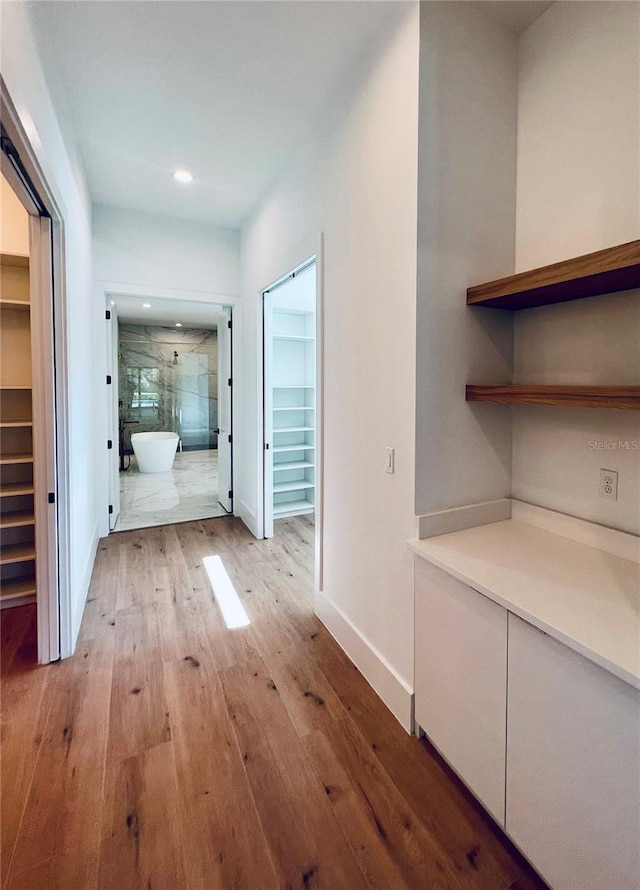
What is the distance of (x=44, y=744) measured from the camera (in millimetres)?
1600

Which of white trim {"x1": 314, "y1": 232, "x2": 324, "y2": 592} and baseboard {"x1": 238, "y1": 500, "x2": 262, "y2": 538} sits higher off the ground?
white trim {"x1": 314, "y1": 232, "x2": 324, "y2": 592}

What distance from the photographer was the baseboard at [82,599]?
7.31ft

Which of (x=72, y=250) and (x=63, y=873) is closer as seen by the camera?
(x=63, y=873)

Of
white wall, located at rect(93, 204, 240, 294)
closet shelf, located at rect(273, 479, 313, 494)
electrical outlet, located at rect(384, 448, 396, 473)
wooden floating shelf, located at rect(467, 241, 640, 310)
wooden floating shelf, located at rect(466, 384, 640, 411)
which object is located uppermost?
white wall, located at rect(93, 204, 240, 294)

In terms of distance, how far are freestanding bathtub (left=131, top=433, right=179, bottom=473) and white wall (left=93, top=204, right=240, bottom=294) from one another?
3.59 metres

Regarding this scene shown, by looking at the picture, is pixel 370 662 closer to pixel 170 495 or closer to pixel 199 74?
pixel 199 74

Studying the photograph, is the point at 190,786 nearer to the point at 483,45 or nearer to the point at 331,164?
the point at 331,164

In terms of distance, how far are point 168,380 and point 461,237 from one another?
295 inches

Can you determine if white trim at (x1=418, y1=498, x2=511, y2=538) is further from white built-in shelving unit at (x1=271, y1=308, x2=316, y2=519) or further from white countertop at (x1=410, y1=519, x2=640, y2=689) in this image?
white built-in shelving unit at (x1=271, y1=308, x2=316, y2=519)

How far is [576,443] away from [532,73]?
1542 mm

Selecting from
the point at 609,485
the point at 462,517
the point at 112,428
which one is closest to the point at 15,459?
the point at 112,428

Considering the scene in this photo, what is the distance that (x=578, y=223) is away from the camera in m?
1.52

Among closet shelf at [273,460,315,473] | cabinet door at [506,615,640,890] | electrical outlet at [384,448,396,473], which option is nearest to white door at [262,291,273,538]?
closet shelf at [273,460,315,473]

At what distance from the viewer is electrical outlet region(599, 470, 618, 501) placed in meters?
1.43
